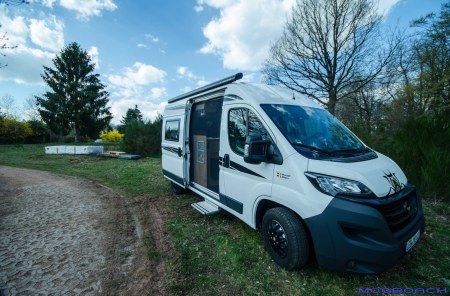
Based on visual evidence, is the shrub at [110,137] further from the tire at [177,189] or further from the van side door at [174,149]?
the tire at [177,189]

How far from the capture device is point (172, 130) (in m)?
6.14

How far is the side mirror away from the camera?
9.61 ft

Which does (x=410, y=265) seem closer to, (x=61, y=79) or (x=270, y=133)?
(x=270, y=133)

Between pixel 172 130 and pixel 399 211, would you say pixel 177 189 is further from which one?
pixel 399 211

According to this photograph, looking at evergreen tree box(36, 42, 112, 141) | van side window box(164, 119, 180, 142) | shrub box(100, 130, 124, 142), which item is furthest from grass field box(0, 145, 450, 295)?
shrub box(100, 130, 124, 142)

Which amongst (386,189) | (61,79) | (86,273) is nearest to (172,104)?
(86,273)

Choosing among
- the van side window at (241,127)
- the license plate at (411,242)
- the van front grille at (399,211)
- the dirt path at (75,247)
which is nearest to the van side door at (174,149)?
the dirt path at (75,247)

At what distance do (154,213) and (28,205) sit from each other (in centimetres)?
312

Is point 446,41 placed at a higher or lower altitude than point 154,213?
higher

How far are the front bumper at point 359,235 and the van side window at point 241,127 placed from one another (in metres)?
1.33

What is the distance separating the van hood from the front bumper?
0.44 feet

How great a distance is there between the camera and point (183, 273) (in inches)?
118

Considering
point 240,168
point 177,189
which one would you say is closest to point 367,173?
point 240,168

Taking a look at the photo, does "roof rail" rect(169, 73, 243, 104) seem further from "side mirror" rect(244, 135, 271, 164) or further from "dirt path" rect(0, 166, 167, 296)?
"dirt path" rect(0, 166, 167, 296)
